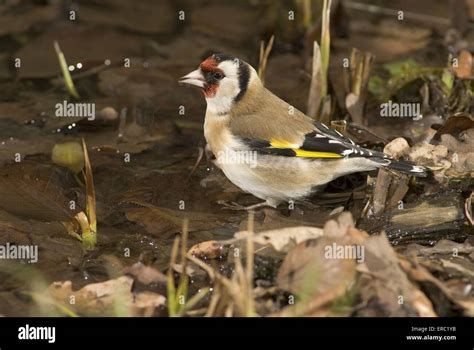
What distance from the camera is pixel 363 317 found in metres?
4.14

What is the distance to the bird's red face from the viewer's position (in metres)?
5.76

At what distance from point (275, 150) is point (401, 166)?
74cm

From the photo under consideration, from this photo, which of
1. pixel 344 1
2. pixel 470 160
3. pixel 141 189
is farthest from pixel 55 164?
A: pixel 344 1

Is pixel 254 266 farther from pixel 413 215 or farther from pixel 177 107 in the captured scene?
pixel 177 107

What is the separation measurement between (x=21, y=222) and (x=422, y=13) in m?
4.52

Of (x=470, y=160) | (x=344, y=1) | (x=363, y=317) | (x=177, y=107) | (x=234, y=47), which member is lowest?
(x=363, y=317)

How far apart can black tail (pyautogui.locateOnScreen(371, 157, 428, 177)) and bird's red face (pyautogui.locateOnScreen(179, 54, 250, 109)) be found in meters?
1.03

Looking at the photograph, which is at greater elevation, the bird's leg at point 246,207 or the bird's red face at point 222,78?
the bird's red face at point 222,78

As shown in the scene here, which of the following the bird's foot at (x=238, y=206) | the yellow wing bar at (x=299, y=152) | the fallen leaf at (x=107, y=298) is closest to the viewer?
the fallen leaf at (x=107, y=298)

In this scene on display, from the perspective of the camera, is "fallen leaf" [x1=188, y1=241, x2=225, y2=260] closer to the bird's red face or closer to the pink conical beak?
the bird's red face

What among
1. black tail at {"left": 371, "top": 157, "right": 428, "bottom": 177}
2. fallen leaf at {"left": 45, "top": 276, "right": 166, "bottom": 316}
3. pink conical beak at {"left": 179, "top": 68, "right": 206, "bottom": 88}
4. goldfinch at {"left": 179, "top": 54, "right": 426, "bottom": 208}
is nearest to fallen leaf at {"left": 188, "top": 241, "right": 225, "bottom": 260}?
fallen leaf at {"left": 45, "top": 276, "right": 166, "bottom": 316}

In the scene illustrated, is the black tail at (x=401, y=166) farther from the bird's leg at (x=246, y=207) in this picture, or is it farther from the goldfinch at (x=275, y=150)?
the bird's leg at (x=246, y=207)

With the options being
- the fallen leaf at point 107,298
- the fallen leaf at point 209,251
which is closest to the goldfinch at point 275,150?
the fallen leaf at point 209,251

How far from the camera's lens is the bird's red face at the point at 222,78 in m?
5.76
